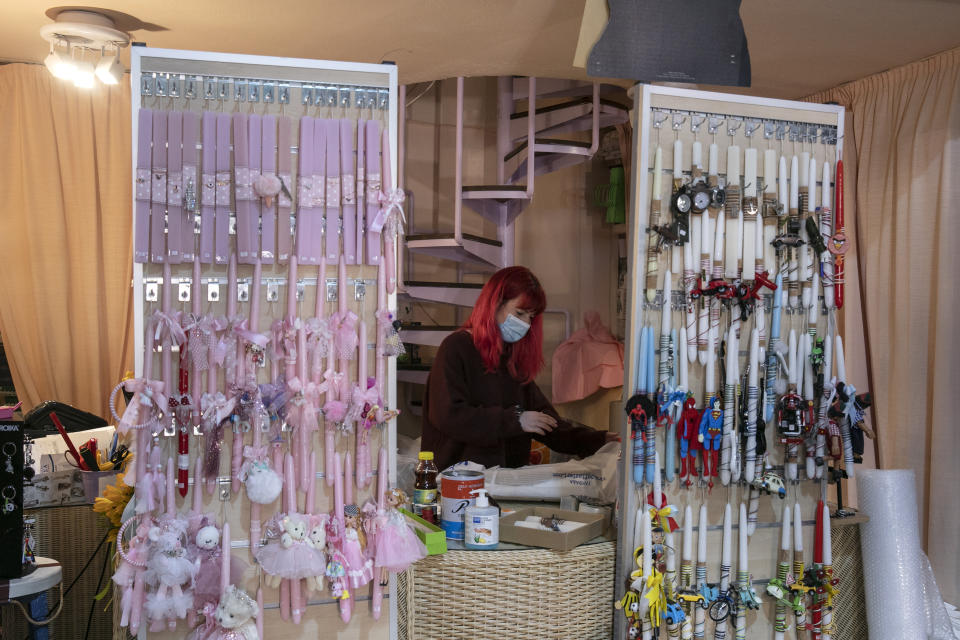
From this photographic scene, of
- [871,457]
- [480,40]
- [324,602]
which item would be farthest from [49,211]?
[871,457]

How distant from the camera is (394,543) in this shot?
2059 mm

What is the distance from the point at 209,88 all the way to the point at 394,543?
1246mm

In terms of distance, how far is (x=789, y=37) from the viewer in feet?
11.3

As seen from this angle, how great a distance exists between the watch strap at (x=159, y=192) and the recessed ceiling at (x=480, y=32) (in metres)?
1.44

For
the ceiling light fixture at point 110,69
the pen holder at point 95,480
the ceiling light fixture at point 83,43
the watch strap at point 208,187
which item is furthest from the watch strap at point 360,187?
the ceiling light fixture at point 110,69

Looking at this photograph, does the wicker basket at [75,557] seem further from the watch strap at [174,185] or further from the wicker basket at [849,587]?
the wicker basket at [849,587]

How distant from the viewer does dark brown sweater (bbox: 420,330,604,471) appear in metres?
2.96

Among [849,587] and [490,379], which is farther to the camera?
[490,379]

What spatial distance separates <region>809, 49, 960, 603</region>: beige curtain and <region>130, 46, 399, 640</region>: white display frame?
2488 millimetres

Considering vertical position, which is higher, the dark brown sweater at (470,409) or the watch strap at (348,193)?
the watch strap at (348,193)

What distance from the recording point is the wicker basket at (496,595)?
2.20m

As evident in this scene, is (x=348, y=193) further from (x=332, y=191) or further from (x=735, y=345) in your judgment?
(x=735, y=345)

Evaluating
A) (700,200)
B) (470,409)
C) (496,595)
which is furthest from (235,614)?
(700,200)

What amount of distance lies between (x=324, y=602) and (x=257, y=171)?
1128 millimetres
